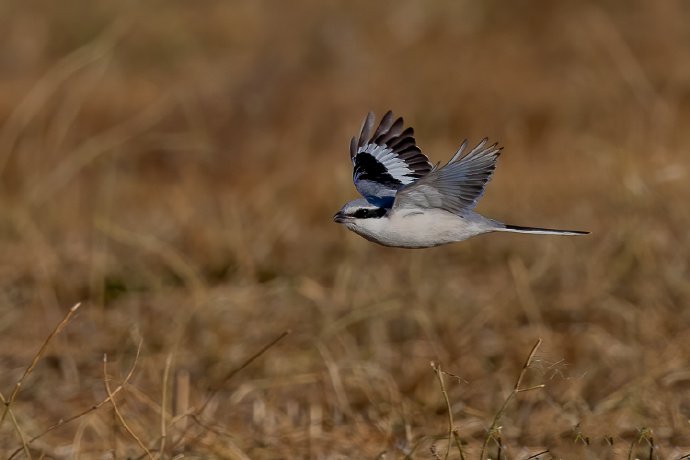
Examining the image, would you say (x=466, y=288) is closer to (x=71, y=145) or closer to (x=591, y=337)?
(x=591, y=337)

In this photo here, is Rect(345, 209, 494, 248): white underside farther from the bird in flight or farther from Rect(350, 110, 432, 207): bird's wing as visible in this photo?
Rect(350, 110, 432, 207): bird's wing

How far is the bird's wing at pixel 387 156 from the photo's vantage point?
2160 millimetres

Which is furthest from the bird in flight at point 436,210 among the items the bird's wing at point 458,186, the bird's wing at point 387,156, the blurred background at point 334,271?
the blurred background at point 334,271

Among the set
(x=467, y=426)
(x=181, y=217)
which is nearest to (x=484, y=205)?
(x=181, y=217)

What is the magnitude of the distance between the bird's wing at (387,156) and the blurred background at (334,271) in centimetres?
41

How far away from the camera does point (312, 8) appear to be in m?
12.9

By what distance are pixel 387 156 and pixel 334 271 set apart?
289 cm

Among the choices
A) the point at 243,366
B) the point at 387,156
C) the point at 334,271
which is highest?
the point at 387,156

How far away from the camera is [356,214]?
1765 millimetres

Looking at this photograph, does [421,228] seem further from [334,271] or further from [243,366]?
[334,271]

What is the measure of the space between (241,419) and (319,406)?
9.7 inches

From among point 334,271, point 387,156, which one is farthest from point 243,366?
point 334,271

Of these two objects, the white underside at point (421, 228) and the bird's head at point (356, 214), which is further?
the bird's head at point (356, 214)

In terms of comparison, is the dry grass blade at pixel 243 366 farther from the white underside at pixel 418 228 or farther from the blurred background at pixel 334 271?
the white underside at pixel 418 228
